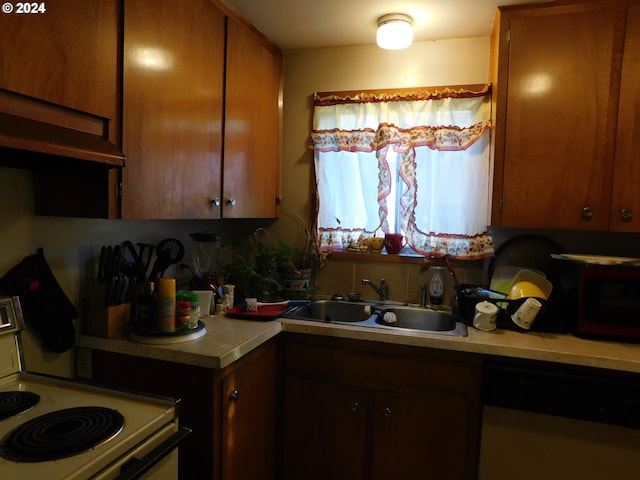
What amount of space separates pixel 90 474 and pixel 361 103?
78.6 inches

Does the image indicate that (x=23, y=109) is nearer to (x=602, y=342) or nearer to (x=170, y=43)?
(x=170, y=43)

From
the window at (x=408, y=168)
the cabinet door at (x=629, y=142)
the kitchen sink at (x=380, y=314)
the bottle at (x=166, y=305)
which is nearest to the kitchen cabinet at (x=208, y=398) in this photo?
the bottle at (x=166, y=305)

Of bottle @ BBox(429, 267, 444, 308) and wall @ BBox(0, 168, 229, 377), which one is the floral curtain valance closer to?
bottle @ BBox(429, 267, 444, 308)

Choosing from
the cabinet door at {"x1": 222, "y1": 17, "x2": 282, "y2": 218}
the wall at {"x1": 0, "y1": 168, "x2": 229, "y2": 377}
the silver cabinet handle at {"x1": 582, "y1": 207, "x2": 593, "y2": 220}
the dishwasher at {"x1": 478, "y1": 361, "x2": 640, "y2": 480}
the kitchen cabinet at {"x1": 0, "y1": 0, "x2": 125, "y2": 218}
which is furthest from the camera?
the cabinet door at {"x1": 222, "y1": 17, "x2": 282, "y2": 218}

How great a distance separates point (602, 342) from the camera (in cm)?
160

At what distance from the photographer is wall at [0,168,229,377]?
4.37 ft

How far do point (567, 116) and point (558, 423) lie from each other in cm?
120

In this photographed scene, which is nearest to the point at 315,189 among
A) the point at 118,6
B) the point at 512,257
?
the point at 512,257

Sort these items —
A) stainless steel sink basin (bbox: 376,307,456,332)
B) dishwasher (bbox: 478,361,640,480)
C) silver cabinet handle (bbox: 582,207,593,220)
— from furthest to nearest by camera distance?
stainless steel sink basin (bbox: 376,307,456,332)
silver cabinet handle (bbox: 582,207,593,220)
dishwasher (bbox: 478,361,640,480)

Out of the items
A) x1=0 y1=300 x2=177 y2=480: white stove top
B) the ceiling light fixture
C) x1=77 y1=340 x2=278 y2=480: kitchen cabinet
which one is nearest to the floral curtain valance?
the ceiling light fixture

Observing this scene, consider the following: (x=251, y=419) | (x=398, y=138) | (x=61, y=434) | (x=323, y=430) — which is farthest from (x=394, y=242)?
(x=61, y=434)

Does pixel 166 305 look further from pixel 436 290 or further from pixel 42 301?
pixel 436 290

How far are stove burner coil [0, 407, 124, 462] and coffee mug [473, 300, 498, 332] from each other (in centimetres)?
133

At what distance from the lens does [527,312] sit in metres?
1.67
